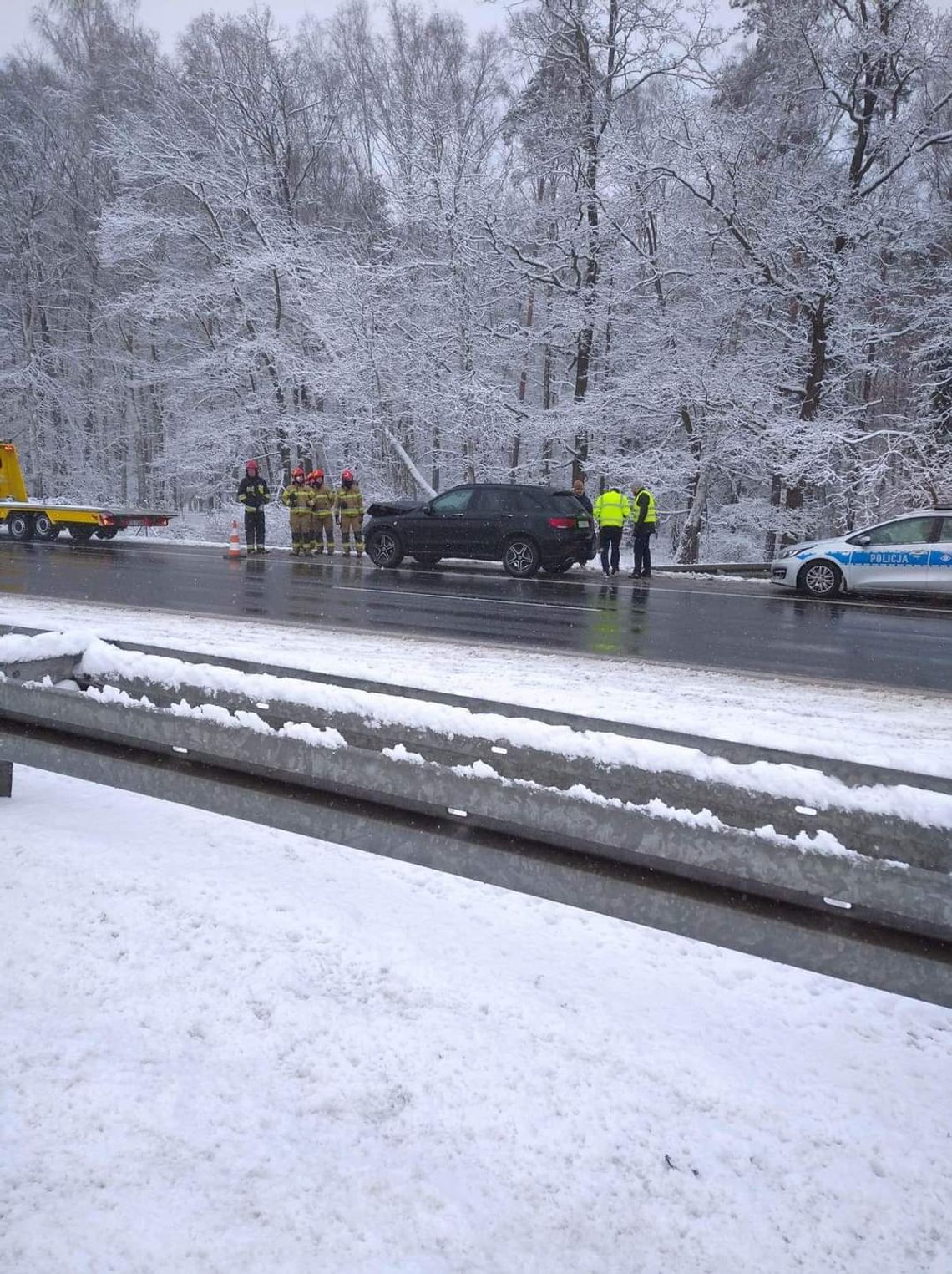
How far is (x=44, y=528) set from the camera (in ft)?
80.8

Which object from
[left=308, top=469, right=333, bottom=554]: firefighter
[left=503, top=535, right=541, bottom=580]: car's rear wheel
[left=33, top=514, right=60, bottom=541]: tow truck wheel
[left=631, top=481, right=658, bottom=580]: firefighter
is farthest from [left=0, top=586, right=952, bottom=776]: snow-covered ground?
[left=33, top=514, right=60, bottom=541]: tow truck wheel

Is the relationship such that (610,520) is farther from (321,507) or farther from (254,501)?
(254,501)

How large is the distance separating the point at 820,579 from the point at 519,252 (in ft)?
42.8

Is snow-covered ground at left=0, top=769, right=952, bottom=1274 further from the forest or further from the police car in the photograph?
the forest

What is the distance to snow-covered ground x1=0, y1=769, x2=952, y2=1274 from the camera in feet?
6.00

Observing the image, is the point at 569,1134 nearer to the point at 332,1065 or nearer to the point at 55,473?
the point at 332,1065

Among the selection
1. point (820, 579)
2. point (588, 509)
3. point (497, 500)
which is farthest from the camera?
point (588, 509)

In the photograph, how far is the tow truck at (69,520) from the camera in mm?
23984

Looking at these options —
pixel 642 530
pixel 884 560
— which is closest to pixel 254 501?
pixel 642 530

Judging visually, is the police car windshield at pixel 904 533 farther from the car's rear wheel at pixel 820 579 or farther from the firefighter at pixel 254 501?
the firefighter at pixel 254 501

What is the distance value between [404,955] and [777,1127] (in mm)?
1182

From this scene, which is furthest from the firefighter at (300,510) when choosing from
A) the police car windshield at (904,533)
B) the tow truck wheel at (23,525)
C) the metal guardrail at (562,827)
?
the metal guardrail at (562,827)

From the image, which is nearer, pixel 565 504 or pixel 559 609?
pixel 559 609

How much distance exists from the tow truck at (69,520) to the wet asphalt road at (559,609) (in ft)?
14.5
